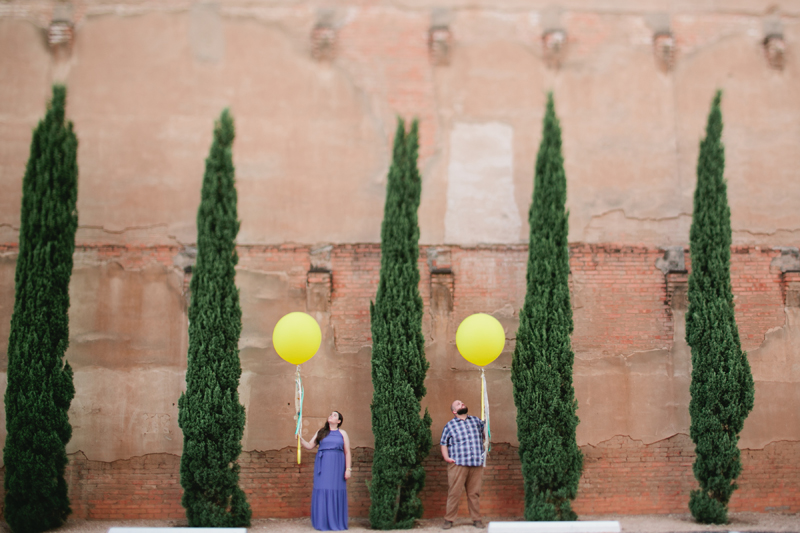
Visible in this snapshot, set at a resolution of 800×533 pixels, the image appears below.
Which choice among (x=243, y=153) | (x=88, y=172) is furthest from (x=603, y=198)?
(x=88, y=172)

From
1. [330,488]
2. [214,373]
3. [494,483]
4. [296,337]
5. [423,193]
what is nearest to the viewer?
[296,337]

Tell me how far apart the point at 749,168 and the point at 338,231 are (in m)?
5.77

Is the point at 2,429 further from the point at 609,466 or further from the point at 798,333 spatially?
the point at 798,333

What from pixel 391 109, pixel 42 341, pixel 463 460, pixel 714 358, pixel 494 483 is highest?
pixel 391 109

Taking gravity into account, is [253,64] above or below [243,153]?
above

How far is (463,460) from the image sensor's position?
23.1 feet

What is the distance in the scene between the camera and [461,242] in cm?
857

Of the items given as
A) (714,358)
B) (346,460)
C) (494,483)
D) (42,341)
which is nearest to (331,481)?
(346,460)

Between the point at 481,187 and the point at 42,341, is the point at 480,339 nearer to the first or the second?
the point at 481,187

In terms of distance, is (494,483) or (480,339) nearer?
(480,339)

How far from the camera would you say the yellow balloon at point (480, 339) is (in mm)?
6891

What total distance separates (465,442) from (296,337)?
2185 mm

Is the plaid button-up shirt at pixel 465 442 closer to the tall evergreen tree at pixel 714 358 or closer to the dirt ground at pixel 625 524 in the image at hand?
the dirt ground at pixel 625 524

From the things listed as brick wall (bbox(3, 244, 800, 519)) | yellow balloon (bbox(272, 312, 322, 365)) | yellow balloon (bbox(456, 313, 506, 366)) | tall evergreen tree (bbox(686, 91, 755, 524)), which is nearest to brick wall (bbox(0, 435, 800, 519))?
brick wall (bbox(3, 244, 800, 519))
